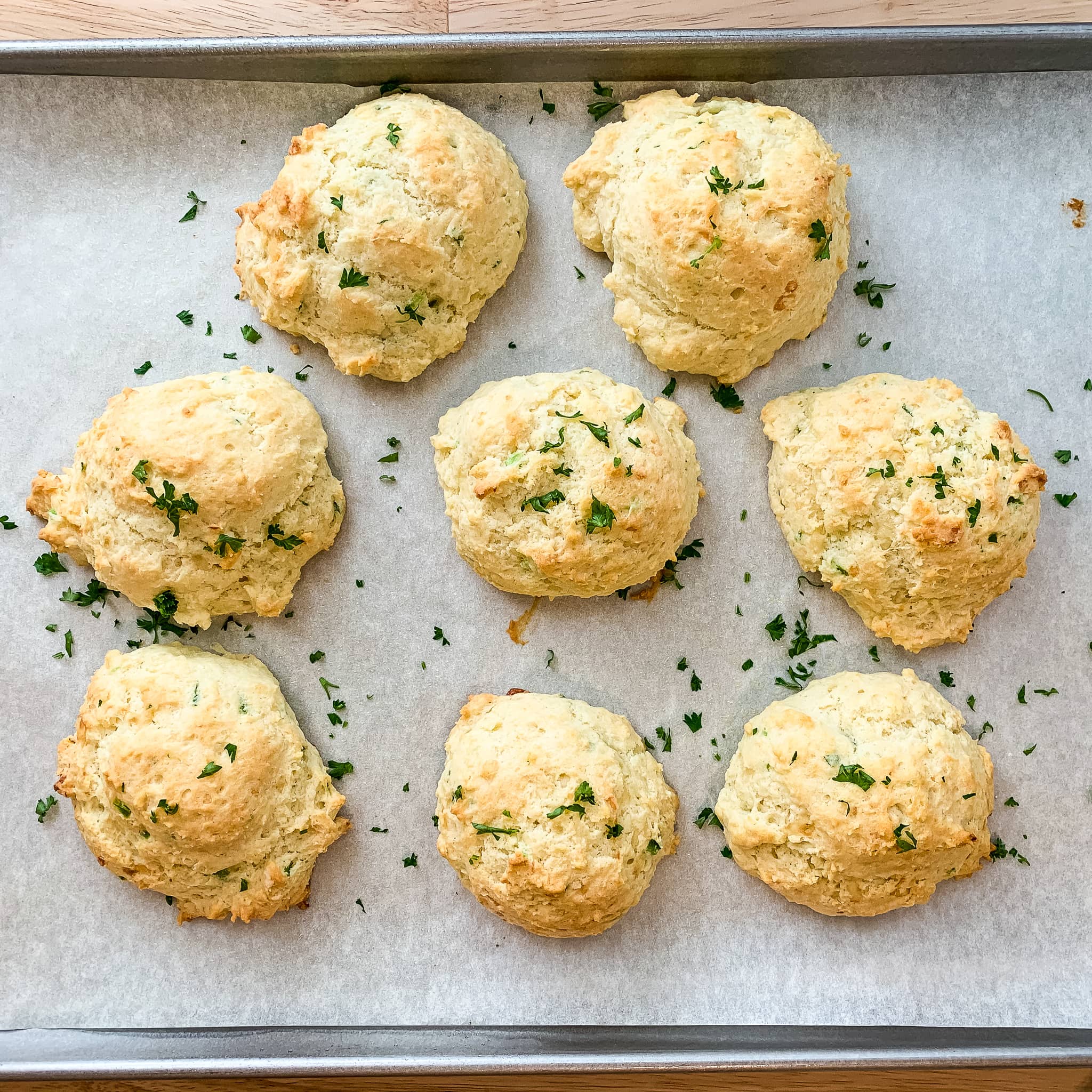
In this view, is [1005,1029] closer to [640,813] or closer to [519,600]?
→ [640,813]

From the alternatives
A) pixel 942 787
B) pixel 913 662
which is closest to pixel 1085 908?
pixel 942 787

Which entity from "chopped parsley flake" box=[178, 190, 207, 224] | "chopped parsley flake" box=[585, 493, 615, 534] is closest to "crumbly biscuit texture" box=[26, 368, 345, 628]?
"chopped parsley flake" box=[178, 190, 207, 224]

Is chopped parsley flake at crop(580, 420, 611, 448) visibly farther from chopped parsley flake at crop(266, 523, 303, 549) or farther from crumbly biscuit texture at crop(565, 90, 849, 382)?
chopped parsley flake at crop(266, 523, 303, 549)

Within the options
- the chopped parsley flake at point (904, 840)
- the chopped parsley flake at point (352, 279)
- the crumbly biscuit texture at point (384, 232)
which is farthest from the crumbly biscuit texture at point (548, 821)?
the chopped parsley flake at point (352, 279)

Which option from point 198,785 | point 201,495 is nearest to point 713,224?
point 201,495

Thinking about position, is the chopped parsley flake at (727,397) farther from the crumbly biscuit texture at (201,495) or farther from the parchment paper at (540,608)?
the crumbly biscuit texture at (201,495)

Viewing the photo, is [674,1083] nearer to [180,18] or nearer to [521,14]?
[521,14]
